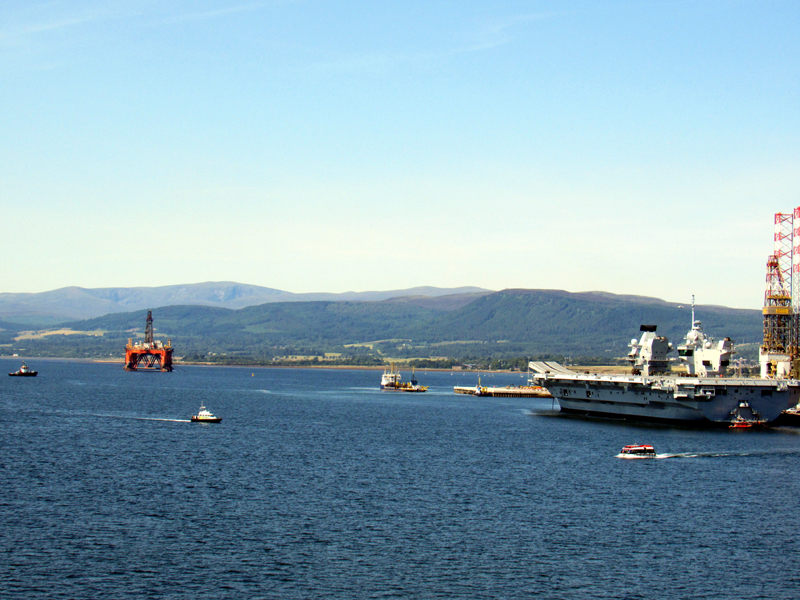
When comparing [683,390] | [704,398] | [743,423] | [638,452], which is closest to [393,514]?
[638,452]

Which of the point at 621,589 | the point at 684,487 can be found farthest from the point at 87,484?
the point at 684,487

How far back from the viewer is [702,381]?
4038 inches

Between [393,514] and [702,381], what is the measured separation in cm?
6155

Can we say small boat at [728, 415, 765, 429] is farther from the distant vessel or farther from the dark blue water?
the dark blue water

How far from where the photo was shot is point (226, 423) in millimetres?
112000

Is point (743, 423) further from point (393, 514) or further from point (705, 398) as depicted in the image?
point (393, 514)

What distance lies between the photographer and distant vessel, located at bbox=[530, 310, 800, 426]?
341ft

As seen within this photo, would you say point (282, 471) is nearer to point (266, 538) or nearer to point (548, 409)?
Result: point (266, 538)

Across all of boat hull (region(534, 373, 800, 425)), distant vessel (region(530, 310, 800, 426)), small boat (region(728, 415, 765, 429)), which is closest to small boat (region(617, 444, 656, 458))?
boat hull (region(534, 373, 800, 425))

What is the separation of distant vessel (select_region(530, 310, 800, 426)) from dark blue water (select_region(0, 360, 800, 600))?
654cm

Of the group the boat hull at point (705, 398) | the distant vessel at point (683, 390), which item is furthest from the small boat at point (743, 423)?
the boat hull at point (705, 398)

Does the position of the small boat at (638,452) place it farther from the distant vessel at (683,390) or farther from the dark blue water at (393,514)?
the distant vessel at (683,390)

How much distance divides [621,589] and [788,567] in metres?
10.8

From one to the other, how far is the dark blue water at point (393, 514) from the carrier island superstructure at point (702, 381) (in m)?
6.89
